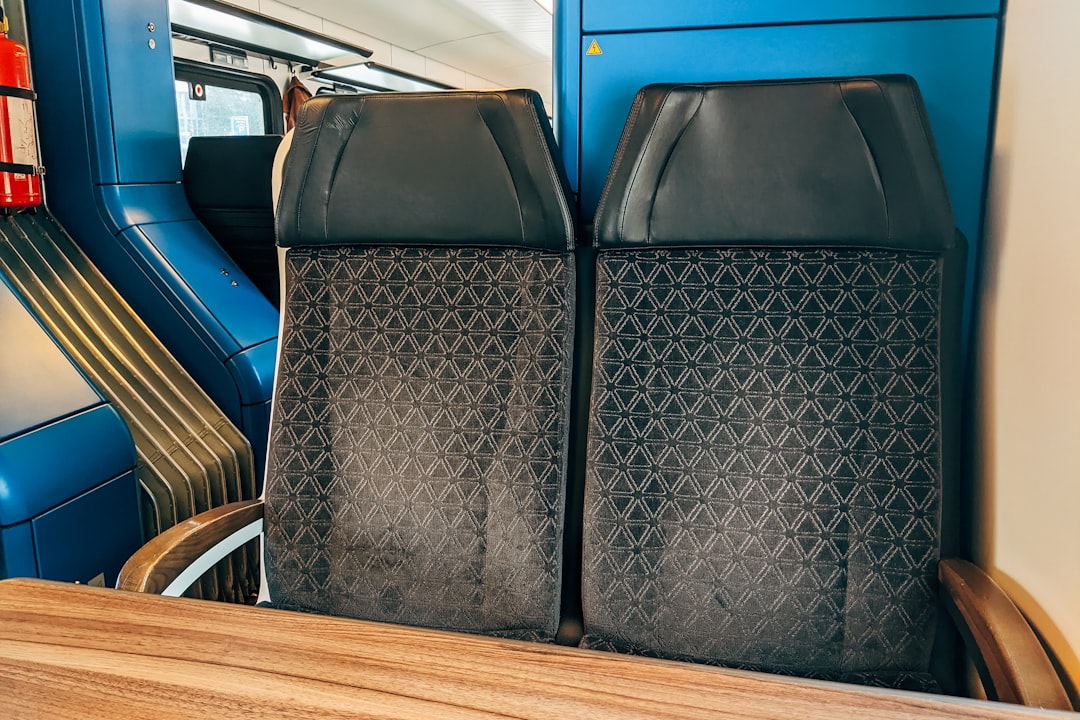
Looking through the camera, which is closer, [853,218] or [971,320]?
[853,218]

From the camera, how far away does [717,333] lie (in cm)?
133

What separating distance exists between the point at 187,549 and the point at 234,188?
193cm

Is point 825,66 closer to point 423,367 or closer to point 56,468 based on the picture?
point 423,367

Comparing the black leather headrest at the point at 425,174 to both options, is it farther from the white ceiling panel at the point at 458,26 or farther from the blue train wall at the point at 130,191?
the white ceiling panel at the point at 458,26

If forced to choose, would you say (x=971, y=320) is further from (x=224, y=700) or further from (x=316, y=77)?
(x=316, y=77)

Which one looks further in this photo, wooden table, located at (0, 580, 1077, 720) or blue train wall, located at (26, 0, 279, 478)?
blue train wall, located at (26, 0, 279, 478)

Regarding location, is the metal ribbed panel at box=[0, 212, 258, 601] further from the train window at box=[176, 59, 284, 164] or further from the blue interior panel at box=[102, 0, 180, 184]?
the train window at box=[176, 59, 284, 164]

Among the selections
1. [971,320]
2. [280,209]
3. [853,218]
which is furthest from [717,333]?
[280,209]

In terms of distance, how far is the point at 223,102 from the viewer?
15.0 ft

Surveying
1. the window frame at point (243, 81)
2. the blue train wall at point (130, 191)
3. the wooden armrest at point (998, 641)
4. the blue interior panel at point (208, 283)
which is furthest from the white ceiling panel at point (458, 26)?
the wooden armrest at point (998, 641)

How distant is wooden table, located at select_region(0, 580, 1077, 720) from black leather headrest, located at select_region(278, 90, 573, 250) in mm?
729

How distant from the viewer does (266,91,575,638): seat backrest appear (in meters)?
1.38

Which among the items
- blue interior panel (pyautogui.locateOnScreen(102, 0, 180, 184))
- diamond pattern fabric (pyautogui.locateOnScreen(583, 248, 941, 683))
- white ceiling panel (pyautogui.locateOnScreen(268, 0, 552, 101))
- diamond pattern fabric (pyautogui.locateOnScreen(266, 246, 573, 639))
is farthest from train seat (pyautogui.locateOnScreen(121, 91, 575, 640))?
white ceiling panel (pyautogui.locateOnScreen(268, 0, 552, 101))

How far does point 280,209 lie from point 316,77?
457 cm
